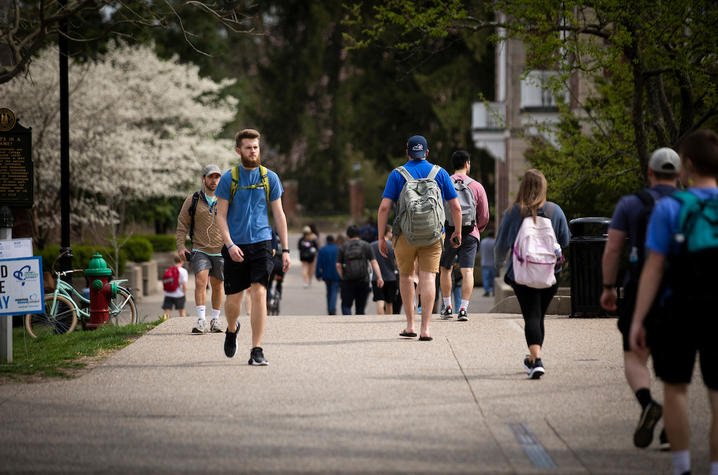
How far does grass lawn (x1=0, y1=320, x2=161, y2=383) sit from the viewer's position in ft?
28.2

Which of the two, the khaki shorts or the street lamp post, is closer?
the khaki shorts

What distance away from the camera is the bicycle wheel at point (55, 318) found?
13.9 m

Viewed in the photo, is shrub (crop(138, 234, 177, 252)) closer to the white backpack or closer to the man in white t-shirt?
the man in white t-shirt

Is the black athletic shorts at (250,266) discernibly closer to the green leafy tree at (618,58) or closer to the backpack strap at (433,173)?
the backpack strap at (433,173)

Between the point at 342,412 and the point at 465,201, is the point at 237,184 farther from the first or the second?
the point at 465,201

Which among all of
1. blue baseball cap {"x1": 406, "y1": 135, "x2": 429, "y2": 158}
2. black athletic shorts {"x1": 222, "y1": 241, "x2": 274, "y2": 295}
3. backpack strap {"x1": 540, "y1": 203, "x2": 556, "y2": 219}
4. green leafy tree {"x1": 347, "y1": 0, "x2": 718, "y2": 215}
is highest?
green leafy tree {"x1": 347, "y1": 0, "x2": 718, "y2": 215}

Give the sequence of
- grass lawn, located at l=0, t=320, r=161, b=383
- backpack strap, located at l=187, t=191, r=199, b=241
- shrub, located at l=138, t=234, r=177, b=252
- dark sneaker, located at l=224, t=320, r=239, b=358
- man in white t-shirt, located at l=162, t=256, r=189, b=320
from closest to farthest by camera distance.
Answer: grass lawn, located at l=0, t=320, r=161, b=383 → dark sneaker, located at l=224, t=320, r=239, b=358 → backpack strap, located at l=187, t=191, r=199, b=241 → man in white t-shirt, located at l=162, t=256, r=189, b=320 → shrub, located at l=138, t=234, r=177, b=252

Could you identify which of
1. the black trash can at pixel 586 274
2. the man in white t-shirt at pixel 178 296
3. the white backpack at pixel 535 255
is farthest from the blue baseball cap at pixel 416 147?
the man in white t-shirt at pixel 178 296

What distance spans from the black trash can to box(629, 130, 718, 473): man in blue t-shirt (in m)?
7.26

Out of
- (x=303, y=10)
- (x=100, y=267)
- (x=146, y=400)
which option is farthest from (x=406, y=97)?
(x=146, y=400)

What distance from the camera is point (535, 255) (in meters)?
7.55

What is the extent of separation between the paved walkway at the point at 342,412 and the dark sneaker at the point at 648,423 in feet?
0.26

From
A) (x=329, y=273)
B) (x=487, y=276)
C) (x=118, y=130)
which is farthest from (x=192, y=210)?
Answer: (x=118, y=130)

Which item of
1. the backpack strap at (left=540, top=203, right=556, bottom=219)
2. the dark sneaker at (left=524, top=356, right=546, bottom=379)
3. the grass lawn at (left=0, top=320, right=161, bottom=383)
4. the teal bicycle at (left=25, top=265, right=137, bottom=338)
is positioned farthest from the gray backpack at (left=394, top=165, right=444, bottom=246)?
the teal bicycle at (left=25, top=265, right=137, bottom=338)
